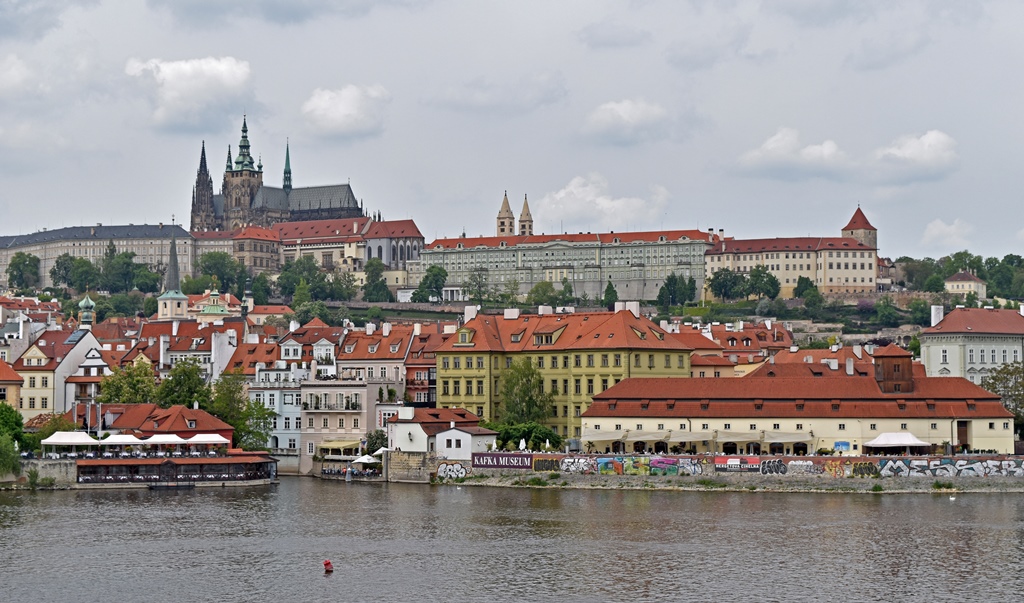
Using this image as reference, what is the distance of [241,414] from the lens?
286 feet

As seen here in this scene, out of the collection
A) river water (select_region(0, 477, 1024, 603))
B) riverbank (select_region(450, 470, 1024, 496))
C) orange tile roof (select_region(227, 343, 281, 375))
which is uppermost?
orange tile roof (select_region(227, 343, 281, 375))

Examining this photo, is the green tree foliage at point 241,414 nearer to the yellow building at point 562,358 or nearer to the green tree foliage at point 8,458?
the yellow building at point 562,358

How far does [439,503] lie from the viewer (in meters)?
69.8

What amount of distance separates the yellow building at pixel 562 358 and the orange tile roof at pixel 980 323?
1886 centimetres

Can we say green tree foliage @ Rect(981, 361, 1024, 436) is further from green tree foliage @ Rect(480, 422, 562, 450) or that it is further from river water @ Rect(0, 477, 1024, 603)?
green tree foliage @ Rect(480, 422, 562, 450)

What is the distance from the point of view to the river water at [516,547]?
162 ft

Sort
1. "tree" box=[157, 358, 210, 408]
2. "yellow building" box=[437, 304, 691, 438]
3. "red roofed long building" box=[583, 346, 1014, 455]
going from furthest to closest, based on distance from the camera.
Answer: "tree" box=[157, 358, 210, 408]
"yellow building" box=[437, 304, 691, 438]
"red roofed long building" box=[583, 346, 1014, 455]

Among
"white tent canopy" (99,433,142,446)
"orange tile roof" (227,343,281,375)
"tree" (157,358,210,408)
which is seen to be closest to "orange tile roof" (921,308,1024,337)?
"orange tile roof" (227,343,281,375)

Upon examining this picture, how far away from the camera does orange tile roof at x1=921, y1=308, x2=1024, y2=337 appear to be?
337 ft

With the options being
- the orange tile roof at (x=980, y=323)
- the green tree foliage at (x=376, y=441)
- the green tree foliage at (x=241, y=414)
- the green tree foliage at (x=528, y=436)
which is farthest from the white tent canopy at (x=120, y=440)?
the orange tile roof at (x=980, y=323)

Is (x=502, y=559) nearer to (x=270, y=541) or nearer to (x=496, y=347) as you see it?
(x=270, y=541)

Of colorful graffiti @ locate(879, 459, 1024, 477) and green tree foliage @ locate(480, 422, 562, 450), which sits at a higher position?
green tree foliage @ locate(480, 422, 562, 450)

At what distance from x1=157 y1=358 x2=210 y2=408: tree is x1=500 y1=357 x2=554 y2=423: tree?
15.0 metres

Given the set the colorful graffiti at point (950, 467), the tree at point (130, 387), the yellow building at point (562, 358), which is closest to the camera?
the colorful graffiti at point (950, 467)
